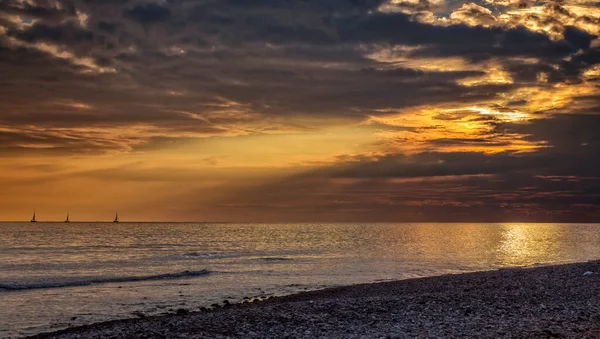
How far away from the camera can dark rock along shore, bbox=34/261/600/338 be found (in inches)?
732

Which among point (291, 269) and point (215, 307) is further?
point (291, 269)

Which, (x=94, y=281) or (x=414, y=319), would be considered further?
(x=94, y=281)

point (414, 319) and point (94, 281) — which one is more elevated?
point (414, 319)

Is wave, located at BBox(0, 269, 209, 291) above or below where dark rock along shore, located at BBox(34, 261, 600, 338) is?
below

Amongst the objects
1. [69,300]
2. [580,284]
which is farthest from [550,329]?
[69,300]

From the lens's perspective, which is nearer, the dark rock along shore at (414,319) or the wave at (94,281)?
the dark rock along shore at (414,319)

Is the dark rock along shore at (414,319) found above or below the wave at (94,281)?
above

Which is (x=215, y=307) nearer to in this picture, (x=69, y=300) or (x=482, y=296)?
(x=69, y=300)

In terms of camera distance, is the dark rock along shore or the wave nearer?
the dark rock along shore

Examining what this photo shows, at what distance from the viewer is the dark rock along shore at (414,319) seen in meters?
18.6

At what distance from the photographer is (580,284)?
102ft

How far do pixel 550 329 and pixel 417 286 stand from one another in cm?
1740

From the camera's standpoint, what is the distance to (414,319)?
68.2 ft

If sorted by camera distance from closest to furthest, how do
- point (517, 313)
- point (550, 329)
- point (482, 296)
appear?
point (550, 329), point (517, 313), point (482, 296)
